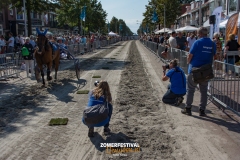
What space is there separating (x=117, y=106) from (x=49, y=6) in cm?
2146

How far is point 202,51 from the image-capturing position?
22.0 feet

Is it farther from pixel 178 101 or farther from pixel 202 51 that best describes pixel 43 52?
pixel 202 51

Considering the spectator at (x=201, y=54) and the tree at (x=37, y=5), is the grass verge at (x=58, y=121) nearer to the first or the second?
the spectator at (x=201, y=54)

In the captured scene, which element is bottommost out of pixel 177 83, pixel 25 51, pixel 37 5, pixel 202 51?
pixel 177 83

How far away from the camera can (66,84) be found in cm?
1152

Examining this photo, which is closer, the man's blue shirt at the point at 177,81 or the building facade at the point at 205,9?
the man's blue shirt at the point at 177,81

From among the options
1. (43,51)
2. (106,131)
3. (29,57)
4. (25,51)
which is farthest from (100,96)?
(29,57)

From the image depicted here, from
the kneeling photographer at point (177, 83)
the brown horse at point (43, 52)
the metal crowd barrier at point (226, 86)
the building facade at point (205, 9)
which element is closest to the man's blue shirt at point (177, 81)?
the kneeling photographer at point (177, 83)

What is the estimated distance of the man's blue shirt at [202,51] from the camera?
668 cm

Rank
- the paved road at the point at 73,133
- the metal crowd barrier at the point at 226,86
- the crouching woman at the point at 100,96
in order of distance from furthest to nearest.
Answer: the metal crowd barrier at the point at 226,86 → the crouching woman at the point at 100,96 → the paved road at the point at 73,133

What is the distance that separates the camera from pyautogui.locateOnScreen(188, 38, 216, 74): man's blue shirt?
6.68 metres

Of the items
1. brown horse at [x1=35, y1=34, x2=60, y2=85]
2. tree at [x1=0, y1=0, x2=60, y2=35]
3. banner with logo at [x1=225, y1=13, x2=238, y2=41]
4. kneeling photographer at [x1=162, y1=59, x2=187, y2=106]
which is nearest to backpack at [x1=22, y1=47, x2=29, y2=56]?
brown horse at [x1=35, y1=34, x2=60, y2=85]

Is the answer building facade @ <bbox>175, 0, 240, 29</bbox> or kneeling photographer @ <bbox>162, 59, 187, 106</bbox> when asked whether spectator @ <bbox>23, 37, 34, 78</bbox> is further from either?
building facade @ <bbox>175, 0, 240, 29</bbox>

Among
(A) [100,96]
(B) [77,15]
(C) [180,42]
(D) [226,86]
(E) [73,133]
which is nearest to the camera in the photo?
(A) [100,96]
